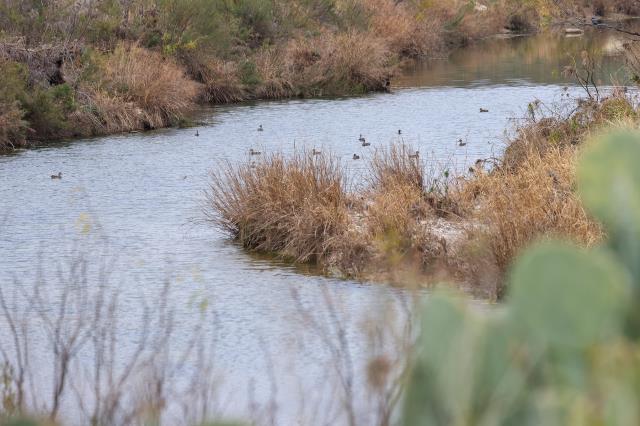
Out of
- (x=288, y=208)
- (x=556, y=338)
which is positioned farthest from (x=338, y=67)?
(x=556, y=338)

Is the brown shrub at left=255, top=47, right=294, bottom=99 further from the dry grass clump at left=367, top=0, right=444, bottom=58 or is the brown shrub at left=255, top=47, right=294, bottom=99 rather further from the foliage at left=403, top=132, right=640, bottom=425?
the foliage at left=403, top=132, right=640, bottom=425

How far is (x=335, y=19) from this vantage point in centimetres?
3275

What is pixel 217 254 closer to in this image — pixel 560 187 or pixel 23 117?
pixel 560 187

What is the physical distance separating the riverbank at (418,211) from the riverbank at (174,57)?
6.64ft

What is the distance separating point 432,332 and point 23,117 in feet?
60.8

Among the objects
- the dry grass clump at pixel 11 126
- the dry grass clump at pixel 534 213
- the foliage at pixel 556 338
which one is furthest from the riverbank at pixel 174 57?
the foliage at pixel 556 338

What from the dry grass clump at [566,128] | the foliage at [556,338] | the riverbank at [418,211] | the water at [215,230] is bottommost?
the water at [215,230]

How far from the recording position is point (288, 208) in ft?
36.8

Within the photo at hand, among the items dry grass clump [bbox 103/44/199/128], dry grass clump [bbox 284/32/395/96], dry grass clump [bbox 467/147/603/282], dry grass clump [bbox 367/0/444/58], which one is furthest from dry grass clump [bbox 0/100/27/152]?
dry grass clump [bbox 367/0/444/58]

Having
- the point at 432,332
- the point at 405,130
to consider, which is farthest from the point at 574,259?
the point at 405,130

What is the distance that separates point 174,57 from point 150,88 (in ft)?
14.5

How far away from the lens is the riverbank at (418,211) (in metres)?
9.00

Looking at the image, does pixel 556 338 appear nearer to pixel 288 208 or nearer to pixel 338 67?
pixel 288 208

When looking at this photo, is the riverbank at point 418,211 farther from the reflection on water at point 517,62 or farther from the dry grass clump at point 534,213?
the reflection on water at point 517,62
